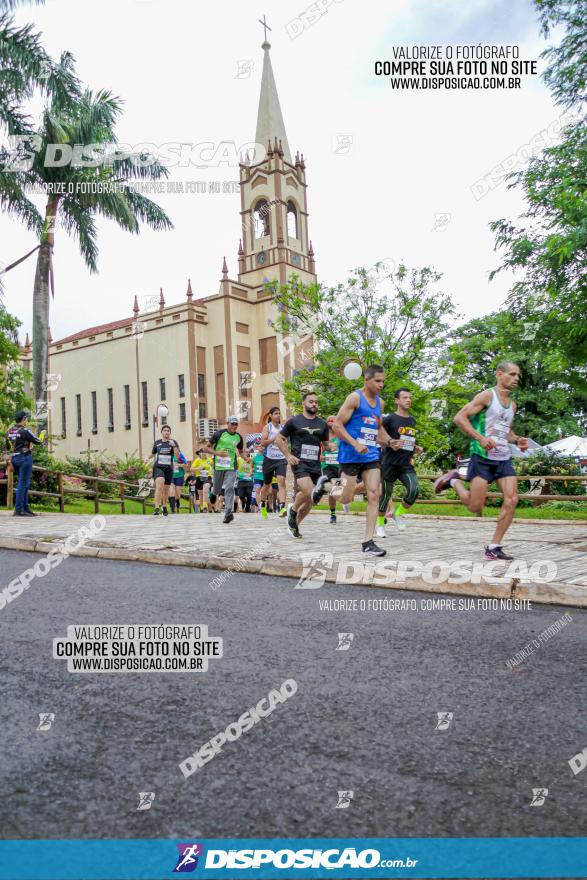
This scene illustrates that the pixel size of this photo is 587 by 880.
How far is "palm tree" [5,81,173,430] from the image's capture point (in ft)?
71.3

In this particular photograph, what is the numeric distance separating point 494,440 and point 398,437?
329cm

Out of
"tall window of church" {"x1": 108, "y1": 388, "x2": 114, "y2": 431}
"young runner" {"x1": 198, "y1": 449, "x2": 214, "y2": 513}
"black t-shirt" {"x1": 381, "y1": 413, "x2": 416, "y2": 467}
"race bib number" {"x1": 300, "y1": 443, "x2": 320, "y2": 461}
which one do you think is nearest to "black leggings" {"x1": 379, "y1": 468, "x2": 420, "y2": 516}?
"black t-shirt" {"x1": 381, "y1": 413, "x2": 416, "y2": 467}

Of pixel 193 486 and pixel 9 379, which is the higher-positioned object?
pixel 9 379

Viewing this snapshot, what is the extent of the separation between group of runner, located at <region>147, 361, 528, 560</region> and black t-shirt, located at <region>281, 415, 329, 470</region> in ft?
0.04

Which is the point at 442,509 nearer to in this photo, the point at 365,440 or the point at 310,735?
the point at 365,440

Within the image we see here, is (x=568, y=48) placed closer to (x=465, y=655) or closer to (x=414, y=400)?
(x=414, y=400)

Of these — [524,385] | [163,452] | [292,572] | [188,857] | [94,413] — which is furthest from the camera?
[94,413]

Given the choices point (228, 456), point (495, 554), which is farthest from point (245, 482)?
point (495, 554)

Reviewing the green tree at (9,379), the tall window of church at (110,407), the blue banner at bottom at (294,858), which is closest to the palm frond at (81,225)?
the green tree at (9,379)

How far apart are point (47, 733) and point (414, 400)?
95.7 feet

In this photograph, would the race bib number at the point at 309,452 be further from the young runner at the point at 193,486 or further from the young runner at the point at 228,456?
the young runner at the point at 193,486

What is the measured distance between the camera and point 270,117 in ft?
182

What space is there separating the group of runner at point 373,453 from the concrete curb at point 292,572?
117cm

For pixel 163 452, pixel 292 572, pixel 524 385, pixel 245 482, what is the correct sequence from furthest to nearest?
pixel 524 385 < pixel 245 482 < pixel 163 452 < pixel 292 572
